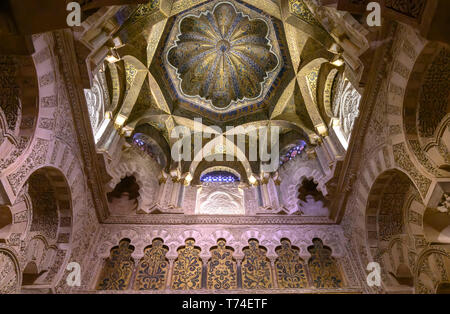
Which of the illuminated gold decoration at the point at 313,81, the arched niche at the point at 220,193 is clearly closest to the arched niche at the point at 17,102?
the arched niche at the point at 220,193

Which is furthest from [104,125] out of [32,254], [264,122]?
[264,122]

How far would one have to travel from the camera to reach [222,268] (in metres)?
6.80

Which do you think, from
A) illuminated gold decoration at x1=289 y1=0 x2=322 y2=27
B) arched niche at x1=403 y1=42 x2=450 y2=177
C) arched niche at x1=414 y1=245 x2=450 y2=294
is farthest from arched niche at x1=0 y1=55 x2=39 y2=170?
arched niche at x1=414 y1=245 x2=450 y2=294

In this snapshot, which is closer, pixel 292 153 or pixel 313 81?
pixel 313 81

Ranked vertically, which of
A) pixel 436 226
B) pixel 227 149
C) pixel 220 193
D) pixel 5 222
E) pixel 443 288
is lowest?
pixel 443 288

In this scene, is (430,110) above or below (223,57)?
below

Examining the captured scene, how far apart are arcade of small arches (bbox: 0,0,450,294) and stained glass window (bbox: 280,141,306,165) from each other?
0.14 ft

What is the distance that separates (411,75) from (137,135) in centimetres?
679

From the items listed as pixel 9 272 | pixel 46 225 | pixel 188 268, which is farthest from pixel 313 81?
pixel 9 272

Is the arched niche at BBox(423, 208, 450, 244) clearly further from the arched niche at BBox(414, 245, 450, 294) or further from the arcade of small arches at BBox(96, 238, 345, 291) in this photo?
the arcade of small arches at BBox(96, 238, 345, 291)

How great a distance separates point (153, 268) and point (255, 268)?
2.23 meters

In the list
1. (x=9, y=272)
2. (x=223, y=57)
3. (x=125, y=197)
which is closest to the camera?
(x=9, y=272)

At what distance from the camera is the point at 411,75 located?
16.0ft

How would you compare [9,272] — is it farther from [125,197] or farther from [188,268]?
[125,197]
